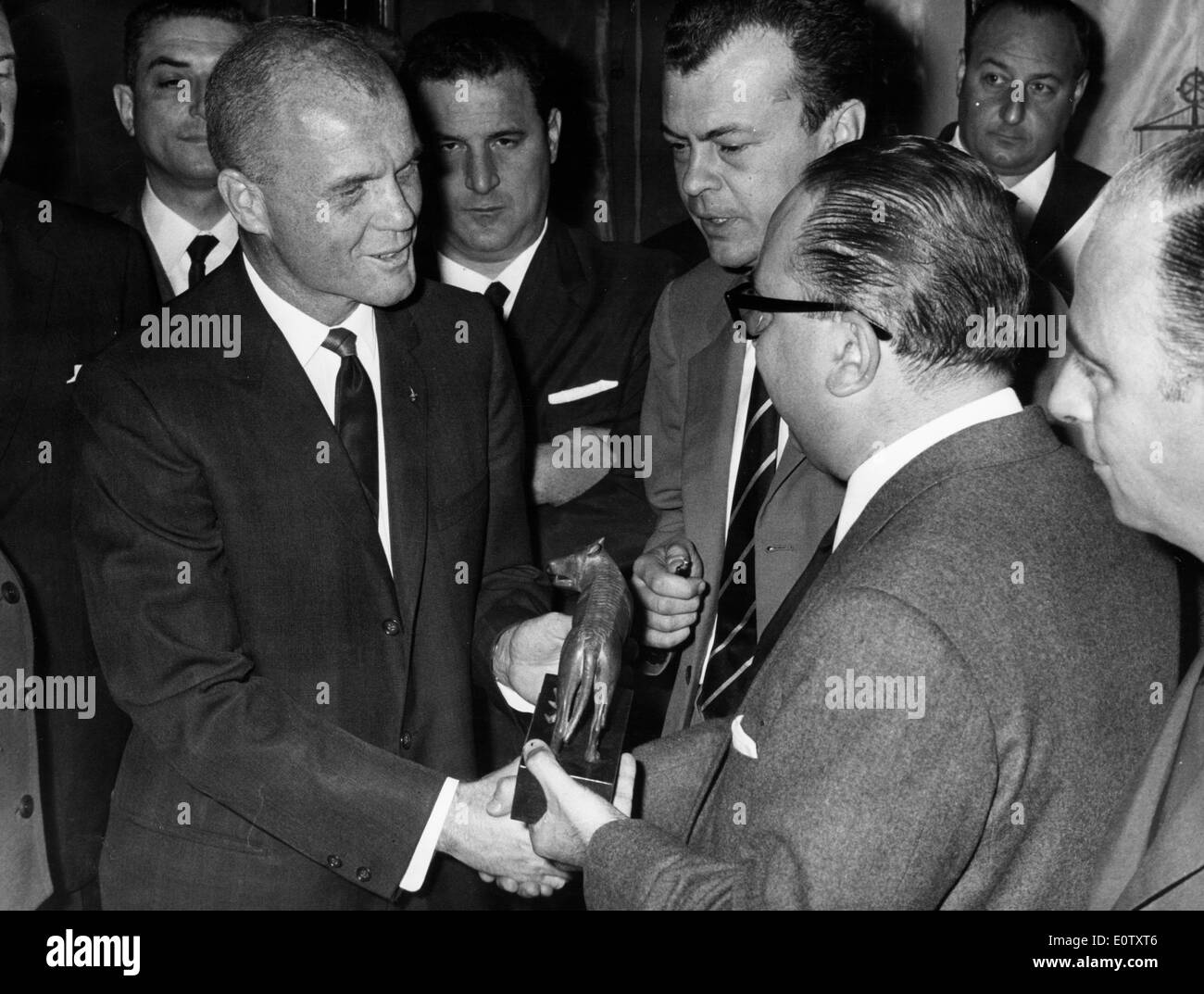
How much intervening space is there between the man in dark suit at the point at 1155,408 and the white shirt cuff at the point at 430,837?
38.8 inches

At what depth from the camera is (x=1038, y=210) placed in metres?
2.78

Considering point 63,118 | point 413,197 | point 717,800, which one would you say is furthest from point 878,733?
point 63,118

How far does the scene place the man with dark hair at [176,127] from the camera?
251 centimetres

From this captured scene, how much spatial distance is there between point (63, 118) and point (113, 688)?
1252 millimetres

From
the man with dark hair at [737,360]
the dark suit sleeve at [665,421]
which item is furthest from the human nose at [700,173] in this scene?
the dark suit sleeve at [665,421]

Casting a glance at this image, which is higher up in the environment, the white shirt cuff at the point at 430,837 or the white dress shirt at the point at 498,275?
the white dress shirt at the point at 498,275

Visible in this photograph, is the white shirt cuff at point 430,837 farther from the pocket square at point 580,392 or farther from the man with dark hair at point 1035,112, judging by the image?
the man with dark hair at point 1035,112

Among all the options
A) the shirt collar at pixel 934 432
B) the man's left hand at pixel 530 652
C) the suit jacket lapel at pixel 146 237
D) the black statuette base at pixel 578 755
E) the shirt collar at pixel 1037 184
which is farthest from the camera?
the shirt collar at pixel 1037 184

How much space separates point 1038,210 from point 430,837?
1935 millimetres

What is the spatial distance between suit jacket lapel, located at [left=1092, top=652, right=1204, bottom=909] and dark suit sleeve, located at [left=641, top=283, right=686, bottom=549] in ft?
3.93

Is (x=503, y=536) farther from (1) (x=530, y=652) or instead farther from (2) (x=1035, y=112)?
(2) (x=1035, y=112)

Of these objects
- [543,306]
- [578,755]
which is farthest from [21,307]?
[578,755]

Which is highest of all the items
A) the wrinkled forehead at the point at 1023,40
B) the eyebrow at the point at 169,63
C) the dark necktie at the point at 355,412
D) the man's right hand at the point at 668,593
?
the wrinkled forehead at the point at 1023,40
